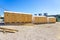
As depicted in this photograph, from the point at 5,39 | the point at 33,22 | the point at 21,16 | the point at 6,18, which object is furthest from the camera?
the point at 33,22

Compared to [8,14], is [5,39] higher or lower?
lower

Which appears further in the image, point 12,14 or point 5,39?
point 12,14

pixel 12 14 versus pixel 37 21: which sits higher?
pixel 12 14

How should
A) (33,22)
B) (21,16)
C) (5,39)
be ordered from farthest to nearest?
(33,22), (21,16), (5,39)

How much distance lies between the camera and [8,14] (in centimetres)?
1152

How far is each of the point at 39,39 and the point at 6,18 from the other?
6.99 m

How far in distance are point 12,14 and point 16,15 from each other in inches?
19.1

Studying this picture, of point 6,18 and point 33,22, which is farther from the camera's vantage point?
point 33,22

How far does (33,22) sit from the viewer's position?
13.7 m

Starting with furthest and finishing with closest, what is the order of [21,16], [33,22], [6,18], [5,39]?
[33,22]
[21,16]
[6,18]
[5,39]

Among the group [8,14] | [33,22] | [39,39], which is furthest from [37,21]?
[39,39]

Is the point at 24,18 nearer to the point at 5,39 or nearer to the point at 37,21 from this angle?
the point at 37,21

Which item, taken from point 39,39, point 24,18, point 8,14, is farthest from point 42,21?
point 39,39

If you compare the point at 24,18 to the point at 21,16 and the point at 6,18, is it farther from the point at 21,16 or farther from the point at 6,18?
the point at 6,18
